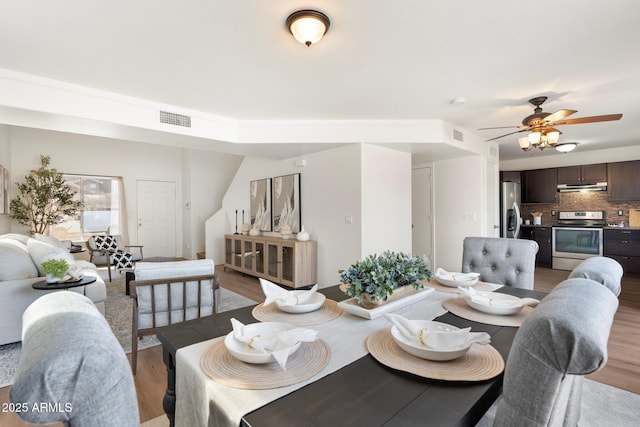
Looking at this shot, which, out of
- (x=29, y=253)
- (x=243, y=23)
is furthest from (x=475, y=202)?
(x=29, y=253)

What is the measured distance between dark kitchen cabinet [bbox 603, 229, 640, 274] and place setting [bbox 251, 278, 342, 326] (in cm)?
646

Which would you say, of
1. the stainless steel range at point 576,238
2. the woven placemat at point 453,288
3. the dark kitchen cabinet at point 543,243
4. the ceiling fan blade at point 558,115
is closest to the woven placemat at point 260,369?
the woven placemat at point 453,288

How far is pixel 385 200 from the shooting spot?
4.38m

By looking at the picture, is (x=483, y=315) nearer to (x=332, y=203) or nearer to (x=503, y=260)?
(x=503, y=260)

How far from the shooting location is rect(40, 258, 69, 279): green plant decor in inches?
105

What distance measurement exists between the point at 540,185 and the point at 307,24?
22.0ft

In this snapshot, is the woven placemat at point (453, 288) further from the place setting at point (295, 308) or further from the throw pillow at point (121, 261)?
the throw pillow at point (121, 261)

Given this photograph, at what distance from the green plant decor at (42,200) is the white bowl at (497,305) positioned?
711cm

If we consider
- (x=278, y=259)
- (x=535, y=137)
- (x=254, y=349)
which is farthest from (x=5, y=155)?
(x=535, y=137)

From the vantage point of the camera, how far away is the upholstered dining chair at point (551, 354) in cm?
62

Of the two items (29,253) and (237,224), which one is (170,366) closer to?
(29,253)

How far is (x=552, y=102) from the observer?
341cm

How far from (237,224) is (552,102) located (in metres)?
5.72

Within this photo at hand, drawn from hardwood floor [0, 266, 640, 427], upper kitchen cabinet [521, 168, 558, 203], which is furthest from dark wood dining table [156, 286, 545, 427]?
upper kitchen cabinet [521, 168, 558, 203]
